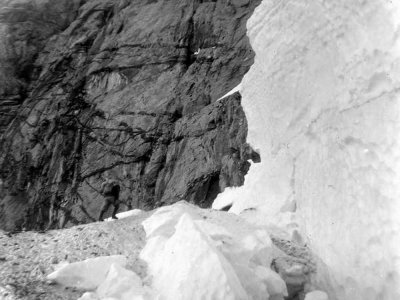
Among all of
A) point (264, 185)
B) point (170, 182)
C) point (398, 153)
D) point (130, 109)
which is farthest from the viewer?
point (130, 109)

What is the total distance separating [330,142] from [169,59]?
1397cm

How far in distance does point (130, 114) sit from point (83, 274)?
14910mm

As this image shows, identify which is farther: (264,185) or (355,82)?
(264,185)

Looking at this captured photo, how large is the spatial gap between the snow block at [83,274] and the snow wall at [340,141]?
4.15 meters

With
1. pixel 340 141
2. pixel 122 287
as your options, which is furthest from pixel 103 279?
pixel 340 141

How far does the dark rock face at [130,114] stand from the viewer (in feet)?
59.7

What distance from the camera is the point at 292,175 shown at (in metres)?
12.6

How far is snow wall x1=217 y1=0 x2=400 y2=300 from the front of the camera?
25.7ft

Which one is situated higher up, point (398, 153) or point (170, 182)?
point (398, 153)

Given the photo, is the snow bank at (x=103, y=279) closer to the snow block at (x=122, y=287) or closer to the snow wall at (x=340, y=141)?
the snow block at (x=122, y=287)

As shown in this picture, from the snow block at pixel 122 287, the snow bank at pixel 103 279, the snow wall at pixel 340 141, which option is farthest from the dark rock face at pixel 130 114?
the snow block at pixel 122 287

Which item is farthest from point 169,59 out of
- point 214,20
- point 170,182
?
point 170,182

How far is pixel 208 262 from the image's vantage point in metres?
6.71

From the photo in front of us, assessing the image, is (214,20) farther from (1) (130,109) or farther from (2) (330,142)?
(2) (330,142)
